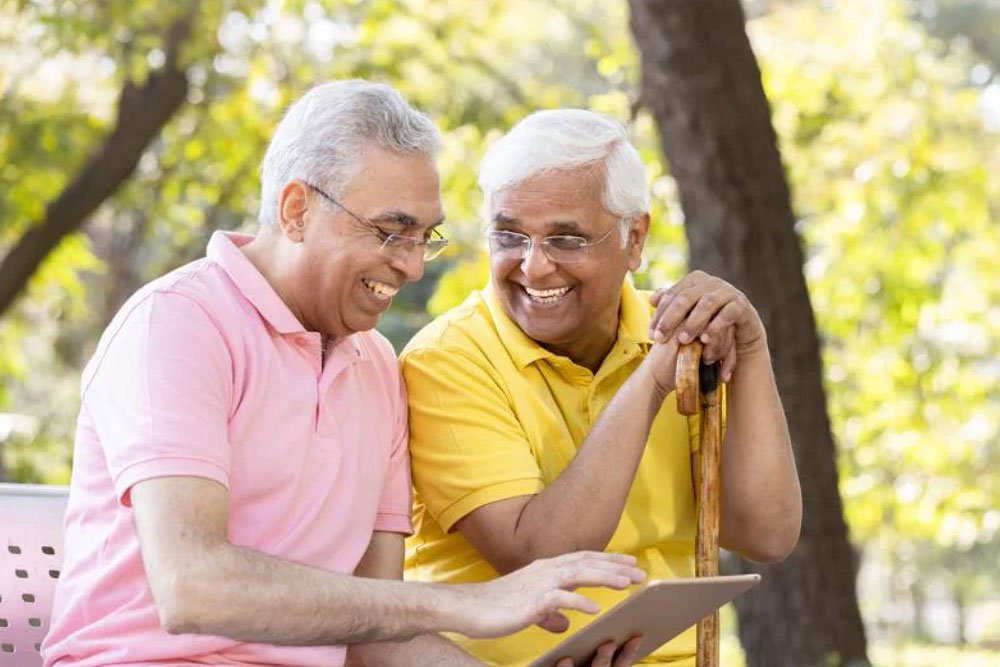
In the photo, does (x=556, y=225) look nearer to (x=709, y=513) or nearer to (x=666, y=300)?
(x=666, y=300)

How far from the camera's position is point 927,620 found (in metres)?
39.0

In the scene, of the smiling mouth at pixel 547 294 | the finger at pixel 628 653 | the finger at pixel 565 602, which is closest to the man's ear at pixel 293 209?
the smiling mouth at pixel 547 294

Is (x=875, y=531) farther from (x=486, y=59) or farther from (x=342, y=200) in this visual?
(x=342, y=200)

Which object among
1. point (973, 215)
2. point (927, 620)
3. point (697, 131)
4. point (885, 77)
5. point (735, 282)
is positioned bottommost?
point (927, 620)

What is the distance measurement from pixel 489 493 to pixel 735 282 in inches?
102

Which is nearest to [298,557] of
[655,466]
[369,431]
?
[369,431]

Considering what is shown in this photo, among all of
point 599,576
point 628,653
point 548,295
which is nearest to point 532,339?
point 548,295

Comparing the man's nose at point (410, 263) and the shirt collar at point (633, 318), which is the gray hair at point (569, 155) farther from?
the man's nose at point (410, 263)

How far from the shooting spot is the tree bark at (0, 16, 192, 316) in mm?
9812

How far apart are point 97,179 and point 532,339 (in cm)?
711

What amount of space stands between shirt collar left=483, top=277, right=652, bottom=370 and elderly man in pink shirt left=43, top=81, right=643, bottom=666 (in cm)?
31

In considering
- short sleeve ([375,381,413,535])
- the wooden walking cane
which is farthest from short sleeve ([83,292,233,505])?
the wooden walking cane

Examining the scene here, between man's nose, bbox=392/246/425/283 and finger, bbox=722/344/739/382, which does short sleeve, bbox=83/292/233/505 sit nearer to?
man's nose, bbox=392/246/425/283

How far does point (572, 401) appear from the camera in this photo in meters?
3.30
